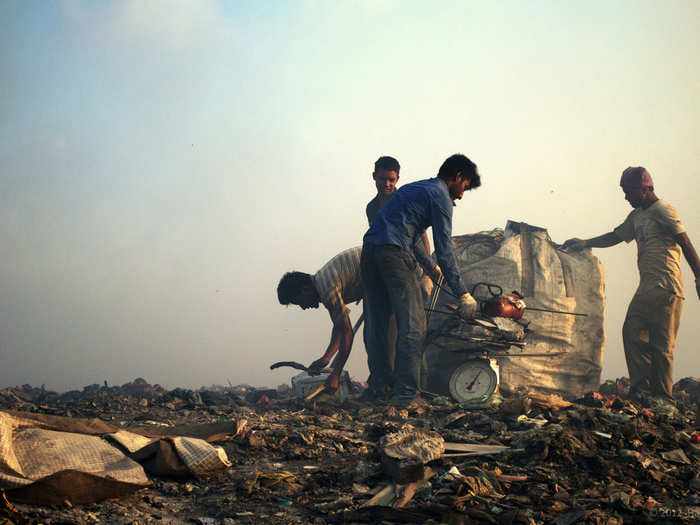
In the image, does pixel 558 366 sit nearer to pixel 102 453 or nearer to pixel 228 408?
pixel 228 408

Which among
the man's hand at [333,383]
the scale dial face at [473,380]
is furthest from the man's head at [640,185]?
the man's hand at [333,383]

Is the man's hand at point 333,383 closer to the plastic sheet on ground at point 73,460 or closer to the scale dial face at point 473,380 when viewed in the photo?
the scale dial face at point 473,380

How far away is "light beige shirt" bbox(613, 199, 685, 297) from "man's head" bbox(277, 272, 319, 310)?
3.48m

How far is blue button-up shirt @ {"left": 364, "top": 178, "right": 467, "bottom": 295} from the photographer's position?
482 cm

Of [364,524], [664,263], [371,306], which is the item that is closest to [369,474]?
[364,524]

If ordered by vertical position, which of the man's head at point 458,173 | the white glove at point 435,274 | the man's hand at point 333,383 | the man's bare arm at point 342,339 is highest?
the man's head at point 458,173

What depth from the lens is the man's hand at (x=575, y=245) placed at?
22.1ft

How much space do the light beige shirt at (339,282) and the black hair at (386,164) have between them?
0.95 m

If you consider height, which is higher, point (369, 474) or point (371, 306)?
point (371, 306)

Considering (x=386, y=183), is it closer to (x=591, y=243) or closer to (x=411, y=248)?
(x=411, y=248)

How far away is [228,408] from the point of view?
5250 millimetres

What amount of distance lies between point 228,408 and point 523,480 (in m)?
3.19

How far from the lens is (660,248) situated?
6176 millimetres

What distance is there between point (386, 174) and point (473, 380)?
8.15 feet
